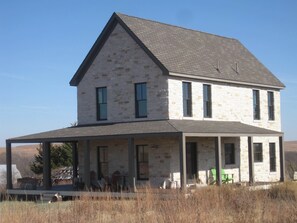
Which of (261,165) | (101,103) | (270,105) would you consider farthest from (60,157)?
(270,105)

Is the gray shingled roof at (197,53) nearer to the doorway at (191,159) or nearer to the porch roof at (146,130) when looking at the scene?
the porch roof at (146,130)

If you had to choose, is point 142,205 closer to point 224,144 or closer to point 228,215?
point 228,215

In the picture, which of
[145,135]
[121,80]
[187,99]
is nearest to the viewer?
[145,135]

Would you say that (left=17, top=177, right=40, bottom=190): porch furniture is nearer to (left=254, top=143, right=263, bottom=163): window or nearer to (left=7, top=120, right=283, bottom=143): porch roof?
(left=7, top=120, right=283, bottom=143): porch roof

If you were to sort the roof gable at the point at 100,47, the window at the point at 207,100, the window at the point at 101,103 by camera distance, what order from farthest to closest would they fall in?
the window at the point at 101,103 < the window at the point at 207,100 < the roof gable at the point at 100,47

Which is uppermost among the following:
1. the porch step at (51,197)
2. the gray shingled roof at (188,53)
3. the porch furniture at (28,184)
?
the gray shingled roof at (188,53)

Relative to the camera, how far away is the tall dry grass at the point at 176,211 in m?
13.5

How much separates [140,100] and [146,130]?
12.2ft

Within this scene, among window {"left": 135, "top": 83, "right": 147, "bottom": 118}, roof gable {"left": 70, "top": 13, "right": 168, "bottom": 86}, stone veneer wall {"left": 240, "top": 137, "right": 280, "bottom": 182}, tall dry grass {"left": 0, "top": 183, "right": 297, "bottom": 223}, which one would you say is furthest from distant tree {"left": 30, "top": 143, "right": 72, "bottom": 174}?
tall dry grass {"left": 0, "top": 183, "right": 297, "bottom": 223}

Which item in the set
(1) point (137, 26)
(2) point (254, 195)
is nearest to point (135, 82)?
(1) point (137, 26)

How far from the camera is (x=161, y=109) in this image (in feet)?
90.9

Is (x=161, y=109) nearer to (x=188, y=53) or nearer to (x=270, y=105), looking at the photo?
(x=188, y=53)

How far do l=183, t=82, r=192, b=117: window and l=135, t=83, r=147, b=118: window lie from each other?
1.92 m

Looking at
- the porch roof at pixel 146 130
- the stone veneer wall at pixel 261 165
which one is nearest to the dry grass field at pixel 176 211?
the porch roof at pixel 146 130
